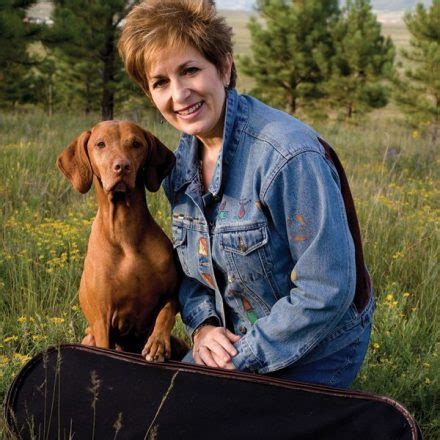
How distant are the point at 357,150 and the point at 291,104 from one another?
1303 cm

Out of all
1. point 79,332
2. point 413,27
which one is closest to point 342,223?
point 79,332

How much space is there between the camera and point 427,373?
2.82m

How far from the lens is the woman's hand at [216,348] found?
2.17 m

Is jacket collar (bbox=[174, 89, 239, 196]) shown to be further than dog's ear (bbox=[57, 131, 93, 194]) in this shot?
No

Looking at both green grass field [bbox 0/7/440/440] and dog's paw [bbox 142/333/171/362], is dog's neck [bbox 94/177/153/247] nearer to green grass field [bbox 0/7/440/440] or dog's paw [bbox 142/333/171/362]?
dog's paw [bbox 142/333/171/362]

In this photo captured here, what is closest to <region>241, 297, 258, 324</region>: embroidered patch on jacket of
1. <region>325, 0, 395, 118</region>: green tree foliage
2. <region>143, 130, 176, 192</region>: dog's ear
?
<region>143, 130, 176, 192</region>: dog's ear

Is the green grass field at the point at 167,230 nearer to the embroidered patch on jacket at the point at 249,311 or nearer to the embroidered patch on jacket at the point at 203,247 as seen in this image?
the embroidered patch on jacket at the point at 249,311

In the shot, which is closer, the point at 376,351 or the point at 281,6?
the point at 376,351

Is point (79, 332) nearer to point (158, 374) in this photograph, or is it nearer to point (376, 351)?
point (158, 374)

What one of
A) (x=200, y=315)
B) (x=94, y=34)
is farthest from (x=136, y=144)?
(x=94, y=34)

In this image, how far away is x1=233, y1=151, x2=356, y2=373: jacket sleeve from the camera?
1979 millimetres

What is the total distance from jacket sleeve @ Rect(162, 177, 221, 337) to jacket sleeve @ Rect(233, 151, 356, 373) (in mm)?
411

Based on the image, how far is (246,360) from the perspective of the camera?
213 cm

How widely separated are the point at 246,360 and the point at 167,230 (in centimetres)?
220
